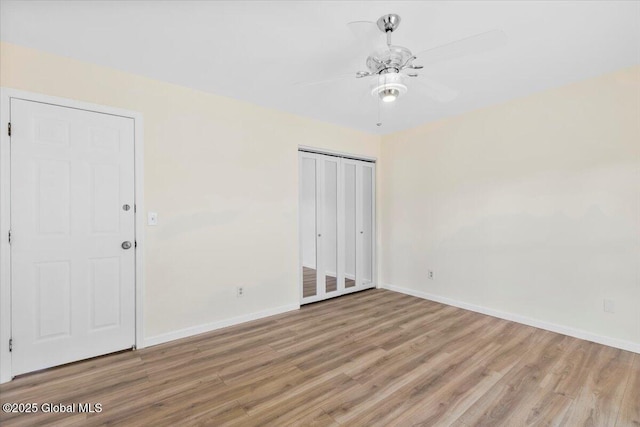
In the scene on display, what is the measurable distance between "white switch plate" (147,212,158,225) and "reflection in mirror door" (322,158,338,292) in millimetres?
2155

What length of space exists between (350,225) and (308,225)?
0.80 m

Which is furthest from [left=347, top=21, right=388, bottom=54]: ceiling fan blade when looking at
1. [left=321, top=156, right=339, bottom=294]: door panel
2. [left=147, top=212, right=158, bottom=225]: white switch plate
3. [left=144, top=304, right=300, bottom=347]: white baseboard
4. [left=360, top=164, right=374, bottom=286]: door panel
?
[left=144, top=304, right=300, bottom=347]: white baseboard

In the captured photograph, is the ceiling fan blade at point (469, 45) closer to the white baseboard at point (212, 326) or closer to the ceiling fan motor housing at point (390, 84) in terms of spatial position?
the ceiling fan motor housing at point (390, 84)

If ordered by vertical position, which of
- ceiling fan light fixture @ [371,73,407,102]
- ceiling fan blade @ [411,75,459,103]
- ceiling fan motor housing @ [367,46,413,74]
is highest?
Answer: ceiling fan blade @ [411,75,459,103]

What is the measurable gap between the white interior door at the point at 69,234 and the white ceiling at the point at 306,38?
63 cm

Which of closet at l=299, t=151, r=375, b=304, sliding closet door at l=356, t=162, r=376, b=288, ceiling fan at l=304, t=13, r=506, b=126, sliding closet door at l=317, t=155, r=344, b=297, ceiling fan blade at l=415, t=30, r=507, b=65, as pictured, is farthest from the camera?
sliding closet door at l=356, t=162, r=376, b=288

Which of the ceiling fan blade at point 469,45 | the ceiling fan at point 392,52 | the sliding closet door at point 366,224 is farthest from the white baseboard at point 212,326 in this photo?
the ceiling fan blade at point 469,45

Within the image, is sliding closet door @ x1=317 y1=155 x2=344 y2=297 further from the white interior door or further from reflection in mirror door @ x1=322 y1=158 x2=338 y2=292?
the white interior door

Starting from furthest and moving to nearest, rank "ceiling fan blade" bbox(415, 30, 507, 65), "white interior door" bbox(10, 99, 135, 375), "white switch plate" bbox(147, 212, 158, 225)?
"white switch plate" bbox(147, 212, 158, 225) → "white interior door" bbox(10, 99, 135, 375) → "ceiling fan blade" bbox(415, 30, 507, 65)

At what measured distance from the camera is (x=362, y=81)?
2834 mm

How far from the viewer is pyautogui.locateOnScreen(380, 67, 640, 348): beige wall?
2.65m

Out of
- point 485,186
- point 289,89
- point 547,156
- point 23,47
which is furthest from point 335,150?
point 23,47

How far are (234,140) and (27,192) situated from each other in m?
1.80

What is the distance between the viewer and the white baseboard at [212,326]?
2781mm
